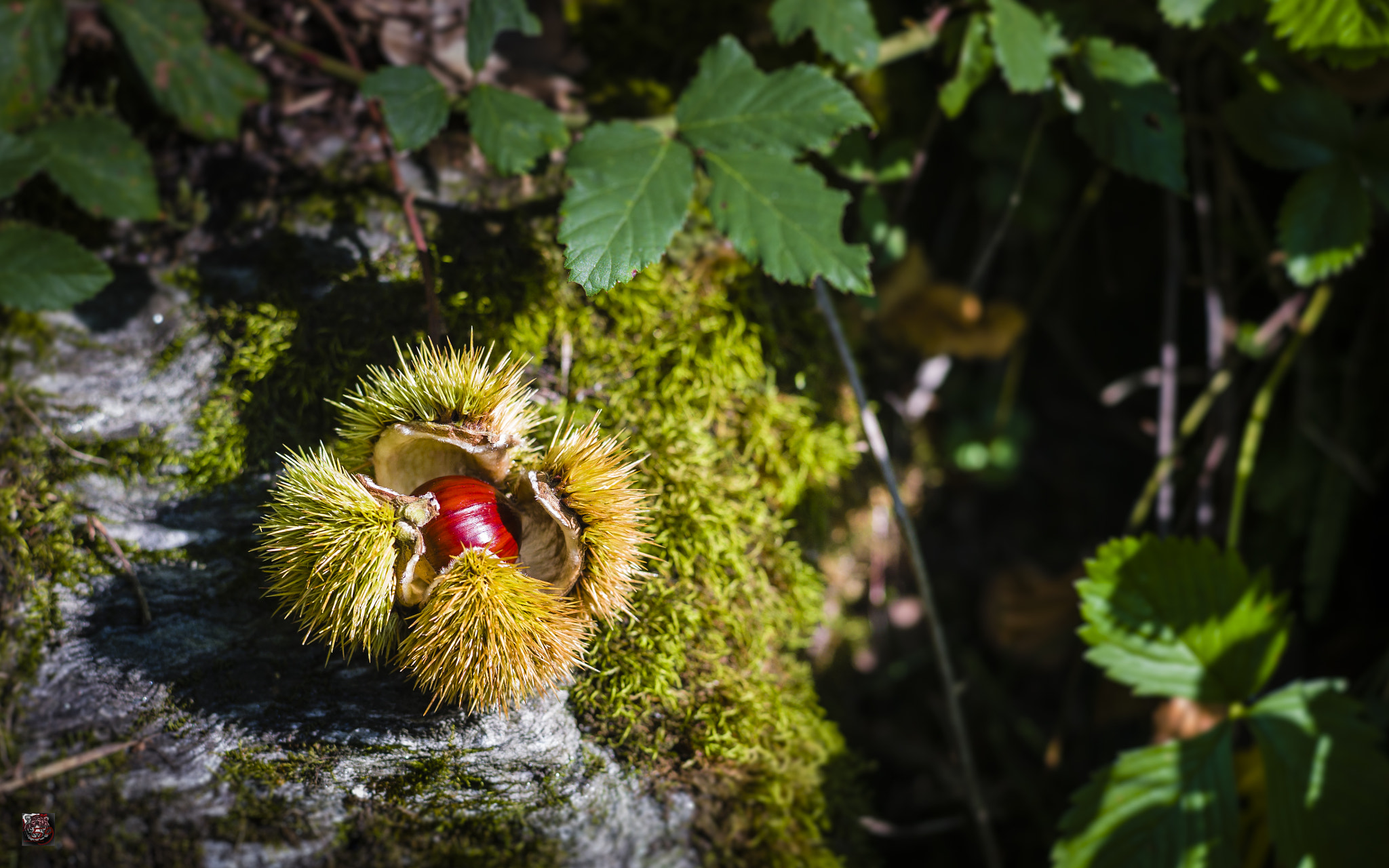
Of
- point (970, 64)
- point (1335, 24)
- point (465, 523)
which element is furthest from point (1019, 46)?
point (465, 523)

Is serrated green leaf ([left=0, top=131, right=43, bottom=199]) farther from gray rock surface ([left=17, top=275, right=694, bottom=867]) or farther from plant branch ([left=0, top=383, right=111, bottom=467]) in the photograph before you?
gray rock surface ([left=17, top=275, right=694, bottom=867])

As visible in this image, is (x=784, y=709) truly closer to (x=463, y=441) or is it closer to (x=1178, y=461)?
(x=463, y=441)

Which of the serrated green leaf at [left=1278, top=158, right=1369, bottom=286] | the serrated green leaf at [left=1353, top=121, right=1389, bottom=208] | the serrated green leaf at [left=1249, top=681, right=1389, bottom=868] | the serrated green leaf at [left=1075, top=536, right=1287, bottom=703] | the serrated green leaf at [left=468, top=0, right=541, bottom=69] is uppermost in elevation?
the serrated green leaf at [left=468, top=0, right=541, bottom=69]

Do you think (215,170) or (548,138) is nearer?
(548,138)

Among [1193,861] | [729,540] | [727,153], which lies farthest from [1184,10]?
[1193,861]

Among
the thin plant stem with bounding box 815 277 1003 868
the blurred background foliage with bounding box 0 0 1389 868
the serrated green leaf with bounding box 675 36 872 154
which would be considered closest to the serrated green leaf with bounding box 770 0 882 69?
the blurred background foliage with bounding box 0 0 1389 868

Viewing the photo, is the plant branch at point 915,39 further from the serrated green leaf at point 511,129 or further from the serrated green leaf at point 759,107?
the serrated green leaf at point 511,129
